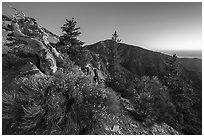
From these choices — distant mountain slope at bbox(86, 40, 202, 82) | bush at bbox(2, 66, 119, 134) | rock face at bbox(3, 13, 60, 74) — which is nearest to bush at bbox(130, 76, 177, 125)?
bush at bbox(2, 66, 119, 134)

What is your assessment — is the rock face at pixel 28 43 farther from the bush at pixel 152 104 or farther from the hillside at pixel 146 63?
the hillside at pixel 146 63

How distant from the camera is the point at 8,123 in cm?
459

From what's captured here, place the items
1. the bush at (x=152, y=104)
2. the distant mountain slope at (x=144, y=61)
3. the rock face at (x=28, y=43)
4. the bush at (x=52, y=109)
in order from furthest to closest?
1. the distant mountain slope at (x=144, y=61)
2. the rock face at (x=28, y=43)
3. the bush at (x=152, y=104)
4. the bush at (x=52, y=109)

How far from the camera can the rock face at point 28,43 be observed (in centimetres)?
830

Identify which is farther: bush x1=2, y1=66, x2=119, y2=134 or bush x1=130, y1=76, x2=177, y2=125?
bush x1=130, y1=76, x2=177, y2=125

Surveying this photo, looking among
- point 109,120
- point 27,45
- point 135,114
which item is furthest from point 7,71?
point 135,114

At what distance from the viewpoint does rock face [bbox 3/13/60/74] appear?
8301mm

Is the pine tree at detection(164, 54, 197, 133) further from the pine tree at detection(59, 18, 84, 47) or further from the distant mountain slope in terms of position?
the distant mountain slope

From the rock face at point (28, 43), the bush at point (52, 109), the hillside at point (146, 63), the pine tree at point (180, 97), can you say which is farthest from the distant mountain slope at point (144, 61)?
the bush at point (52, 109)

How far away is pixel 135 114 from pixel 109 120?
9.49ft

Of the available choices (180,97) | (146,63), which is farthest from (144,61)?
(180,97)

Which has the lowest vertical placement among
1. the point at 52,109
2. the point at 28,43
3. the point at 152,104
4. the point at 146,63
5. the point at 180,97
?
the point at 180,97

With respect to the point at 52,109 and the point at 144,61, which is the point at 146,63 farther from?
the point at 52,109

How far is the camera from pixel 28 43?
949 cm
